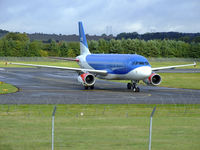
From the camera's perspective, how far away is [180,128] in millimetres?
23250

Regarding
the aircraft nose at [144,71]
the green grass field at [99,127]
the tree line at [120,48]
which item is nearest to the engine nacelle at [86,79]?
the aircraft nose at [144,71]

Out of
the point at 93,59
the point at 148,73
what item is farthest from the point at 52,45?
the point at 148,73

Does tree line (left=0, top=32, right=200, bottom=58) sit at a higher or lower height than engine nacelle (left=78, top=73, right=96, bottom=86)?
higher

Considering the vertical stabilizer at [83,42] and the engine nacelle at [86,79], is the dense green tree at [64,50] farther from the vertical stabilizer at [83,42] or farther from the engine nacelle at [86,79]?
the engine nacelle at [86,79]

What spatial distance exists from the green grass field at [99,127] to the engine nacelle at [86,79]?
44.8 feet

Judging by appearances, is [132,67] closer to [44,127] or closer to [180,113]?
[180,113]

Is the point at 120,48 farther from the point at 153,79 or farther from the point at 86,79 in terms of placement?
the point at 153,79

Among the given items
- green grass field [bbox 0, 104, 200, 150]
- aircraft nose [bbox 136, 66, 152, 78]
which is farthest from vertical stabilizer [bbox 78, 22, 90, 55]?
green grass field [bbox 0, 104, 200, 150]

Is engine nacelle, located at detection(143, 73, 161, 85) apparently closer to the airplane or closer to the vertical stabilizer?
the airplane

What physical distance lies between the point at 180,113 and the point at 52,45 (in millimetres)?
144273

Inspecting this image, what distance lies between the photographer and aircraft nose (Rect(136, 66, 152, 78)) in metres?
43.0

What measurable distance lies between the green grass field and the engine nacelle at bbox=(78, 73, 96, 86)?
13.7 m

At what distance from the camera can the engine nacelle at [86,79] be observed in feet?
151

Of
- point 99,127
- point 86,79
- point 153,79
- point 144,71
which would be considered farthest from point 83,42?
point 99,127
